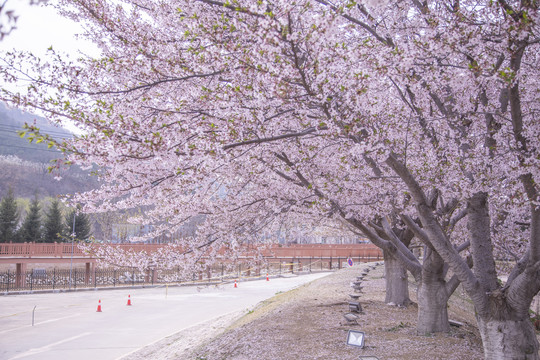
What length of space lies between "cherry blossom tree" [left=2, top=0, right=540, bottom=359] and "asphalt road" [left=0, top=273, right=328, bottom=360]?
221 inches

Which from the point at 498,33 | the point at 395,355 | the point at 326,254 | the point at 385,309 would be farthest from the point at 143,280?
the point at 498,33

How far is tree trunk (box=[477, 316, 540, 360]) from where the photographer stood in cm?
639

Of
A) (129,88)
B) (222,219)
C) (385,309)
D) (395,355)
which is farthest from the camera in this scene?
(385,309)

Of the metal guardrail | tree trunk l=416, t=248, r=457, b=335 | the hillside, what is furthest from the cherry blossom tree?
the hillside

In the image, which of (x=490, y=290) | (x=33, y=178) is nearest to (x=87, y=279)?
(x=490, y=290)

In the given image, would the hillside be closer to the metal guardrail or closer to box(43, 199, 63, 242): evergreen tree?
box(43, 199, 63, 242): evergreen tree

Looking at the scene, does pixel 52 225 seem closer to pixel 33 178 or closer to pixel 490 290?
pixel 490 290

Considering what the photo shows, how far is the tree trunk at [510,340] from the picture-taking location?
21.0 ft

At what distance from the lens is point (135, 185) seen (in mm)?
6449

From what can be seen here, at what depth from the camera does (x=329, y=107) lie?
18.0 feet

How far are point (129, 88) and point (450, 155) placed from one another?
Answer: 4.89m

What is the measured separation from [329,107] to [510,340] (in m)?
4.23

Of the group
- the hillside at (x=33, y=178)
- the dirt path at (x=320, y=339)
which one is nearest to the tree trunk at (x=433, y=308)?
the dirt path at (x=320, y=339)

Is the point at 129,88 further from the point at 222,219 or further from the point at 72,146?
the point at 222,219
